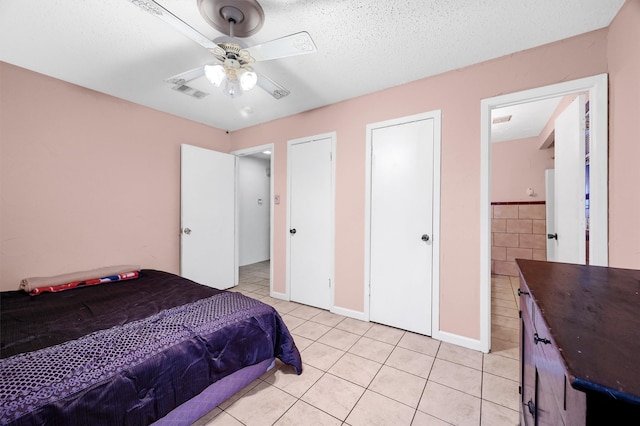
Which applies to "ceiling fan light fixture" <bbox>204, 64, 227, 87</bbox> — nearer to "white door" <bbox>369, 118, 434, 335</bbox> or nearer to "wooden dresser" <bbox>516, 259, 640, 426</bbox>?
"white door" <bbox>369, 118, 434, 335</bbox>

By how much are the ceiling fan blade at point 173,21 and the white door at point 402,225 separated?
1676mm

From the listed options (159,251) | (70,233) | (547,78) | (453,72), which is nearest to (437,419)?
(547,78)

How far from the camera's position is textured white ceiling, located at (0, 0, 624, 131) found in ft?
5.00

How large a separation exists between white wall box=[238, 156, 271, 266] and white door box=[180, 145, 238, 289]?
56.3 inches

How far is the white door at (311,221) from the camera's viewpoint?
295cm

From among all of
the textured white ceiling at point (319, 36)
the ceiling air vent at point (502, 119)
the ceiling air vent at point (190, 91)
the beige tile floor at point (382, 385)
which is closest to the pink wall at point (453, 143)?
the textured white ceiling at point (319, 36)

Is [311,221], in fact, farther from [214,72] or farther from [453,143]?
[214,72]

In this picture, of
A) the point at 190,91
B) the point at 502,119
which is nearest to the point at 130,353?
the point at 190,91

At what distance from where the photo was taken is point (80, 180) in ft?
8.23

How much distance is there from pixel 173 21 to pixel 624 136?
8.62 feet

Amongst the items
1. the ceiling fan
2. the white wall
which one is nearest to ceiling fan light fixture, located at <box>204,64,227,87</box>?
the ceiling fan

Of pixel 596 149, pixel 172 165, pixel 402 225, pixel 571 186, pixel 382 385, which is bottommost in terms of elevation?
pixel 382 385

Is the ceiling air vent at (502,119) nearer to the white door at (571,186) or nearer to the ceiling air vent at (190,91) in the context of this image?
the white door at (571,186)

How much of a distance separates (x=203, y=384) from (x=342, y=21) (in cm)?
233
